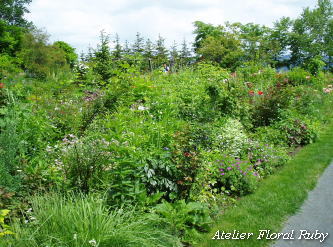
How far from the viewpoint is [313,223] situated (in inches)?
136

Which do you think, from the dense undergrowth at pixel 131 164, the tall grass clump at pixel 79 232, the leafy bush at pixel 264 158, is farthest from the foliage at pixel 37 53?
the tall grass clump at pixel 79 232

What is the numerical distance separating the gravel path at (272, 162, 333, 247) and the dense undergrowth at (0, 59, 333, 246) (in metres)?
0.81

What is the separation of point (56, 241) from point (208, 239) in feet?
5.22

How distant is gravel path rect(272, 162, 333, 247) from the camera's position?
3.11 m

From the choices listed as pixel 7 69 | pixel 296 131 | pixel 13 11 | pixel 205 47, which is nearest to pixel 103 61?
pixel 7 69

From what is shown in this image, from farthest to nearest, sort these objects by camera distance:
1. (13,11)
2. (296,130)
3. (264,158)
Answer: (13,11), (296,130), (264,158)

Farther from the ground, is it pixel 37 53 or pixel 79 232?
pixel 37 53

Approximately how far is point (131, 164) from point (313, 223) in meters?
2.25

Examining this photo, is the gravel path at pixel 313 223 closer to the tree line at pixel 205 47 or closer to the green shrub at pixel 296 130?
the green shrub at pixel 296 130

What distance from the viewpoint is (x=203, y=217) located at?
3383 mm

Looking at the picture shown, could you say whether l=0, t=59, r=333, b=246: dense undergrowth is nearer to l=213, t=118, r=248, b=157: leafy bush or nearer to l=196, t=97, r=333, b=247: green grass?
l=213, t=118, r=248, b=157: leafy bush

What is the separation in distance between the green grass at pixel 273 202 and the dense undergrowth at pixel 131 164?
0.59ft

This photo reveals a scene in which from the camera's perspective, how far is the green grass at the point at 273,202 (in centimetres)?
335

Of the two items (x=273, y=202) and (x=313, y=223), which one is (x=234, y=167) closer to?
(x=273, y=202)
